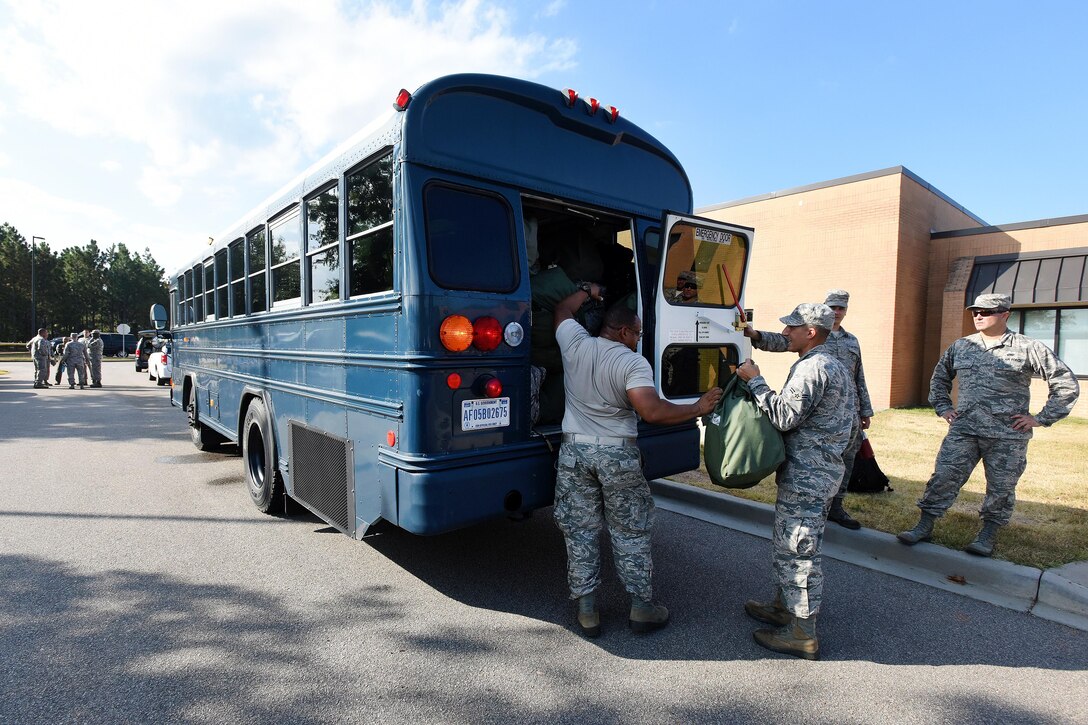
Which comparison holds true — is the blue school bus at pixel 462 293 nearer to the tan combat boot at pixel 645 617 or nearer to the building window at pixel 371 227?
the building window at pixel 371 227

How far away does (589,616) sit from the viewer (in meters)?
3.17

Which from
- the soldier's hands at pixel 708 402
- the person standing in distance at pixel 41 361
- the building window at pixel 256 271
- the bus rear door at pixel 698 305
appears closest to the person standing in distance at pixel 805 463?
the soldier's hands at pixel 708 402

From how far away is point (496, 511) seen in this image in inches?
128

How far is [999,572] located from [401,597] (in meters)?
3.83

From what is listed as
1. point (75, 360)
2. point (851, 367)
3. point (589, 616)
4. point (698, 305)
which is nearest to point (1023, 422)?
point (851, 367)

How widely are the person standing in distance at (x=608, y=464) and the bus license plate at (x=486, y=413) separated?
1.20 feet

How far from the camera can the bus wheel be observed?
Result: 4.88 meters

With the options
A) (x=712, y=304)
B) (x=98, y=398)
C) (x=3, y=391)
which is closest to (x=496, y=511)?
(x=712, y=304)

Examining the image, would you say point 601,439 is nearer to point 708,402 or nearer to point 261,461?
point 708,402

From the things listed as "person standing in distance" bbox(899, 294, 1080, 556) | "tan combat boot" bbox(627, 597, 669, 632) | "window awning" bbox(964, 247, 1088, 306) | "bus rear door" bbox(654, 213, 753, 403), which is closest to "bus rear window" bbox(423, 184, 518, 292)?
"bus rear door" bbox(654, 213, 753, 403)

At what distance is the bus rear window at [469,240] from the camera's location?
10.2 ft

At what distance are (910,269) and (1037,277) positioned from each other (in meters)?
2.50

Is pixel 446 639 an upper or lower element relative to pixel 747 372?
lower

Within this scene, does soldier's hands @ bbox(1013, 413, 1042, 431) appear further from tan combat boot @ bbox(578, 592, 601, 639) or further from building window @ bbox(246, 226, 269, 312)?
building window @ bbox(246, 226, 269, 312)
